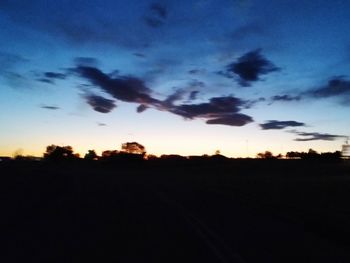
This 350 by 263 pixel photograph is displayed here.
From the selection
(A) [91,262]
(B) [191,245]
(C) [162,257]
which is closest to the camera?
(A) [91,262]

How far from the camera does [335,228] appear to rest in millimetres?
17062

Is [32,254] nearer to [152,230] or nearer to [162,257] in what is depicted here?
[162,257]

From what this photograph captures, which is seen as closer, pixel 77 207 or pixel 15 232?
pixel 15 232

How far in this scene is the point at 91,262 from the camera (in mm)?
10312

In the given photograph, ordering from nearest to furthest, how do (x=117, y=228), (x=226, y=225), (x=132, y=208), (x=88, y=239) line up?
(x=88, y=239) → (x=117, y=228) → (x=226, y=225) → (x=132, y=208)

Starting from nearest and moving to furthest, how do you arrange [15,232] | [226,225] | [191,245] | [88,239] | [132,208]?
1. [191,245]
2. [88,239]
3. [15,232]
4. [226,225]
5. [132,208]

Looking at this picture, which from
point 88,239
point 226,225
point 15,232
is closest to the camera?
point 88,239

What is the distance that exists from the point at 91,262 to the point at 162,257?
1.46 meters

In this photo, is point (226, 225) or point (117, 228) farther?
point (226, 225)

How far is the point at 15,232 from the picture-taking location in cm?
1488

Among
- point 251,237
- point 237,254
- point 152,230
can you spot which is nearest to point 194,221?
point 152,230

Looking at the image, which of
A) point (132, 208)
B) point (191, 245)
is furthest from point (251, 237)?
point (132, 208)

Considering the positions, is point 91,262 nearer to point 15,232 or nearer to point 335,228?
point 15,232

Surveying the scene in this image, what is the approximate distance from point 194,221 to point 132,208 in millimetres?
5860
